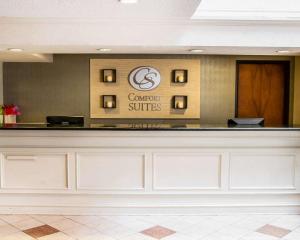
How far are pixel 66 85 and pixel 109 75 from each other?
80 cm

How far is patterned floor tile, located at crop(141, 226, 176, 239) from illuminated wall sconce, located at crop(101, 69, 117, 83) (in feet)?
11.1

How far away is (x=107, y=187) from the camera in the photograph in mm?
4254

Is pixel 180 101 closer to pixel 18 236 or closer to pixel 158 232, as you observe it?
pixel 158 232

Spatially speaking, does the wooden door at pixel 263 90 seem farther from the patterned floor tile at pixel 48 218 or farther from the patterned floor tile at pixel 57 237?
the patterned floor tile at pixel 57 237

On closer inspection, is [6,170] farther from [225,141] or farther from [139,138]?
[225,141]

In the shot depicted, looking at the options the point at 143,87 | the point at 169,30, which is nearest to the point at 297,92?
the point at 143,87

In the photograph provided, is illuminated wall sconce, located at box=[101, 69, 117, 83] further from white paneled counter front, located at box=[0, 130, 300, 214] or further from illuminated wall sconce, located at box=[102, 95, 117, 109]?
white paneled counter front, located at box=[0, 130, 300, 214]

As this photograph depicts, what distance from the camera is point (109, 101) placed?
6.76 meters

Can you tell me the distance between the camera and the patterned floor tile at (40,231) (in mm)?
3703

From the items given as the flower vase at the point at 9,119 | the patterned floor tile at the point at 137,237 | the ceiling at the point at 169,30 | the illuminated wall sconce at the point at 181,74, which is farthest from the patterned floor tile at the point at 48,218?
the illuminated wall sconce at the point at 181,74

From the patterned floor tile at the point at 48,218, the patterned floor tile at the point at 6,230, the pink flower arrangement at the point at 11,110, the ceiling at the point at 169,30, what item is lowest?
the patterned floor tile at the point at 6,230

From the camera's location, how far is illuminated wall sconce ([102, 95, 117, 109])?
673cm

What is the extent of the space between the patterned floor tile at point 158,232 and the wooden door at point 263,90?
3.61 meters

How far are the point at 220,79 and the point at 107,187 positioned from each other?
11.2ft
